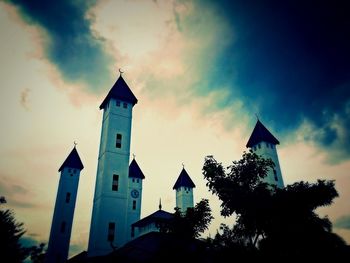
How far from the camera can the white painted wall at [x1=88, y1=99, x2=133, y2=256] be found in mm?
23625

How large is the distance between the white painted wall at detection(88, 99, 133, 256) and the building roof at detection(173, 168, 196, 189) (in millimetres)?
24269

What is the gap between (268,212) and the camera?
15383mm

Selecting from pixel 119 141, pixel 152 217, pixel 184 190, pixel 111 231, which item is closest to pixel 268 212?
pixel 111 231

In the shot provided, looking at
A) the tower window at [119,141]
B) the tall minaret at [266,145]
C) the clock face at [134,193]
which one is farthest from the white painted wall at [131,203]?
the tall minaret at [266,145]

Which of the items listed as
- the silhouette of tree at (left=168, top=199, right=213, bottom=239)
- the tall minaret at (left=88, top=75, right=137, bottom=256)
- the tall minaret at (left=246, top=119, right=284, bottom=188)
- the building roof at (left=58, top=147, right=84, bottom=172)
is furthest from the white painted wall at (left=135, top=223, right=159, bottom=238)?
the silhouette of tree at (left=168, top=199, right=213, bottom=239)

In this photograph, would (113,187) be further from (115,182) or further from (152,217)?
(152,217)

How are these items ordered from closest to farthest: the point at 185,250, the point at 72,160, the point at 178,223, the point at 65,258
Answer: the point at 185,250
the point at 178,223
the point at 65,258
the point at 72,160

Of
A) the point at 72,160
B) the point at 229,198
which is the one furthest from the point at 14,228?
the point at 72,160

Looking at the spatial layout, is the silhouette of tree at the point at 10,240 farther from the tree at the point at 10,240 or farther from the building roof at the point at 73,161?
the building roof at the point at 73,161

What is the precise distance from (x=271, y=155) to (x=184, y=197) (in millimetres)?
19010

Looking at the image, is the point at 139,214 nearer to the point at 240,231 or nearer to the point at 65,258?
the point at 65,258

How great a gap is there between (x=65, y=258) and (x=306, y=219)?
34.4 metres

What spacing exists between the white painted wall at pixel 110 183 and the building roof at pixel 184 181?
2427cm

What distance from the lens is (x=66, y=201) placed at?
40156 millimetres
